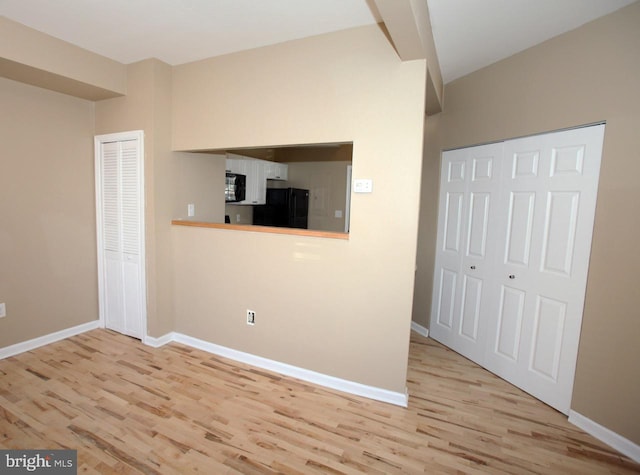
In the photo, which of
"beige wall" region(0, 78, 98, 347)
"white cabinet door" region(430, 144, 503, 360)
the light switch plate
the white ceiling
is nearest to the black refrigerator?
"beige wall" region(0, 78, 98, 347)

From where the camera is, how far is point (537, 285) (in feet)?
8.48

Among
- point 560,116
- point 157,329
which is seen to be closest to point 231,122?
point 157,329

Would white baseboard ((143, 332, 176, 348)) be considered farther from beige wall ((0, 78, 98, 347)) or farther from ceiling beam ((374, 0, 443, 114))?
ceiling beam ((374, 0, 443, 114))

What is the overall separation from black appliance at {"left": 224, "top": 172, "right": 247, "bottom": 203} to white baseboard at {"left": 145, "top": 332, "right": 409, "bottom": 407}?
186 centimetres

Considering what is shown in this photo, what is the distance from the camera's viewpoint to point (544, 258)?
2533 mm

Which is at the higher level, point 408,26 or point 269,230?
point 408,26

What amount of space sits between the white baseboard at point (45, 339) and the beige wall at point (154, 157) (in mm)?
845

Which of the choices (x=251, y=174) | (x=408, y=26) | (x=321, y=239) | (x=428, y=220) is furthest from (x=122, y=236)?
(x=428, y=220)

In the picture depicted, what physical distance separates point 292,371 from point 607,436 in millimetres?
2228

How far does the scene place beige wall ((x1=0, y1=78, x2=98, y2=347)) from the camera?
287 centimetres

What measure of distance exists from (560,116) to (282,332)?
2.75m

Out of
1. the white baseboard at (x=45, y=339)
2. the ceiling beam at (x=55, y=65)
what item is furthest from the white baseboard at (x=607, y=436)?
the ceiling beam at (x=55, y=65)

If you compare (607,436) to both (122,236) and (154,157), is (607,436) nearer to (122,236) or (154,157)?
(154,157)

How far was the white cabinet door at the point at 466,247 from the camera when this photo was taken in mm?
3010
